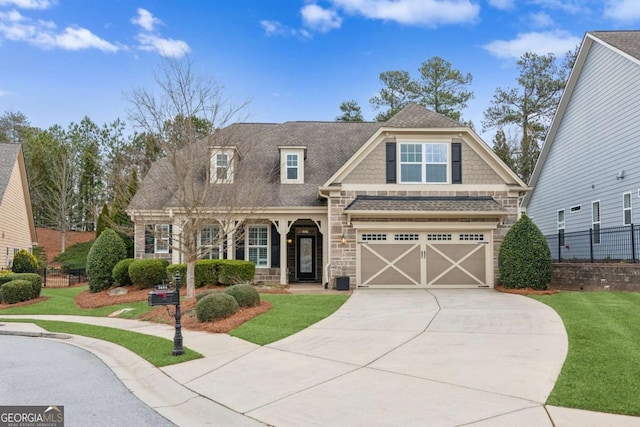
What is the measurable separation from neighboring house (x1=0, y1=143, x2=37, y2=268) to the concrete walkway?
60.2 feet

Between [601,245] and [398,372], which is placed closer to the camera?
[398,372]

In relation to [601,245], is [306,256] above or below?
below

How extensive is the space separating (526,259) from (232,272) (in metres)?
10.00

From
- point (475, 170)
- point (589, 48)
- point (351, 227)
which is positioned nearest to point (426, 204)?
point (475, 170)

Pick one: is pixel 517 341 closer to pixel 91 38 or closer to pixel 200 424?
pixel 200 424

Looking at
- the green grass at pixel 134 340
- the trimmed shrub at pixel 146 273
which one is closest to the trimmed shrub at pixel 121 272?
the trimmed shrub at pixel 146 273

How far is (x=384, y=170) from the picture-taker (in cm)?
1784

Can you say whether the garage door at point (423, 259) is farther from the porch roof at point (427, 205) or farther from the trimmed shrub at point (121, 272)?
the trimmed shrub at point (121, 272)

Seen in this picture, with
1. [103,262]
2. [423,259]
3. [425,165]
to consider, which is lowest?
[103,262]

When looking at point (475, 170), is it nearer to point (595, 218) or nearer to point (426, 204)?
point (426, 204)

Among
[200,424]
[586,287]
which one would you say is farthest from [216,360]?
[586,287]

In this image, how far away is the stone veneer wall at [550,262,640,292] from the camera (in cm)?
1422

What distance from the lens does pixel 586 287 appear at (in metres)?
15.6

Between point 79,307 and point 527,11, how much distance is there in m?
21.6
